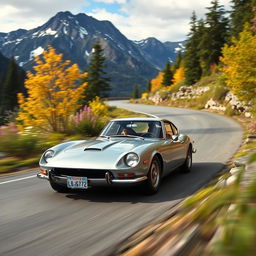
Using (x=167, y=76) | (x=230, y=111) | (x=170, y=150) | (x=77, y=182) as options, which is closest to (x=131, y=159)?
(x=77, y=182)

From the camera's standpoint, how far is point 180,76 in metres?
74.7

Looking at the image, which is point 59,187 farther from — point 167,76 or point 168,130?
point 167,76

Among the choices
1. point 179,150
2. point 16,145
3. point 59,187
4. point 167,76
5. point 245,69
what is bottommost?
point 16,145

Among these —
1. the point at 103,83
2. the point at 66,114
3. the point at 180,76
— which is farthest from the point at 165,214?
the point at 180,76

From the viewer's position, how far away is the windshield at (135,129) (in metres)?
7.26

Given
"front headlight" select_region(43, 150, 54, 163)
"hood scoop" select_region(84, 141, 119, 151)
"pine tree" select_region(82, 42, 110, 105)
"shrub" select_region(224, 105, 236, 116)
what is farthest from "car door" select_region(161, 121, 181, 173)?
"pine tree" select_region(82, 42, 110, 105)

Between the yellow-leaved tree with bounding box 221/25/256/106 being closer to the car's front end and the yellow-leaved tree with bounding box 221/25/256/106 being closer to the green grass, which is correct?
the green grass

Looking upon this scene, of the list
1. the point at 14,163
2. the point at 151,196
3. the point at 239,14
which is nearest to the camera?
the point at 151,196

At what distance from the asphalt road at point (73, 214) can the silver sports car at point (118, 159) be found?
0.33 metres

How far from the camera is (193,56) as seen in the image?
2354 inches

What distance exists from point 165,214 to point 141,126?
2.70 metres

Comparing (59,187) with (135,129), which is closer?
(59,187)

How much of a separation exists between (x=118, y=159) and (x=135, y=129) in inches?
75.6

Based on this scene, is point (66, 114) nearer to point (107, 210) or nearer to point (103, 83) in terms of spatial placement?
point (107, 210)
